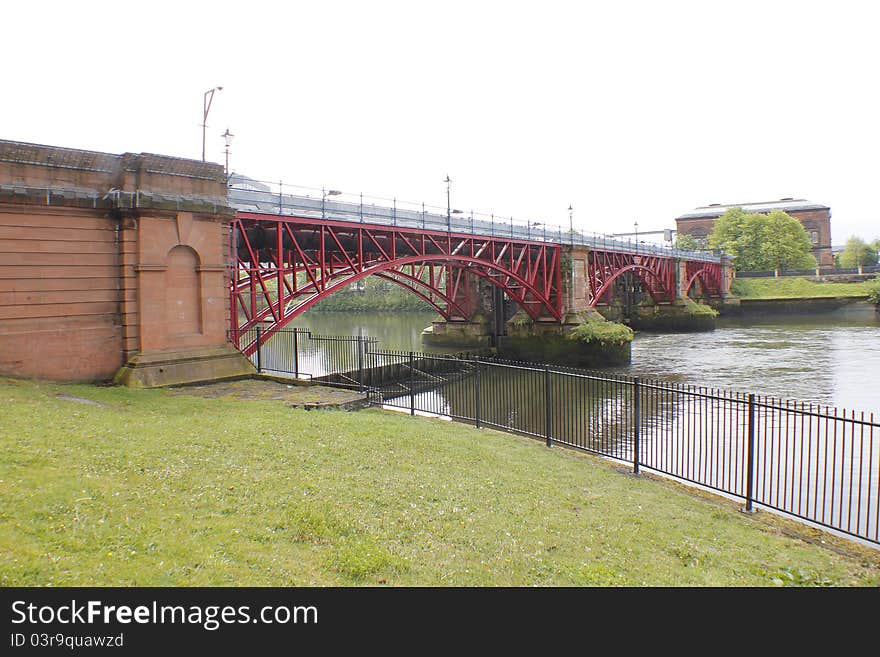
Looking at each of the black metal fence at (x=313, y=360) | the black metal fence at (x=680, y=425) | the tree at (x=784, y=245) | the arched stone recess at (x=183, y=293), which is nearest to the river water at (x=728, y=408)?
the black metal fence at (x=680, y=425)

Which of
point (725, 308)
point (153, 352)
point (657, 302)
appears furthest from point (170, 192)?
point (725, 308)

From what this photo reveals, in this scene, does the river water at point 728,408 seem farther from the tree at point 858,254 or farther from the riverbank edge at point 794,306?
the tree at point 858,254

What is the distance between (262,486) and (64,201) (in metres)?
10.2

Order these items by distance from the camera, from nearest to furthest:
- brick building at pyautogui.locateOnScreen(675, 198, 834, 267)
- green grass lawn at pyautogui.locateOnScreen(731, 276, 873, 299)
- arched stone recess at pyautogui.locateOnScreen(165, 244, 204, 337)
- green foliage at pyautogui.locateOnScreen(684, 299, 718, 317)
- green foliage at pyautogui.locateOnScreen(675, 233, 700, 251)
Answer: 1. arched stone recess at pyautogui.locateOnScreen(165, 244, 204, 337)
2. green foliage at pyautogui.locateOnScreen(684, 299, 718, 317)
3. green grass lawn at pyautogui.locateOnScreen(731, 276, 873, 299)
4. green foliage at pyautogui.locateOnScreen(675, 233, 700, 251)
5. brick building at pyautogui.locateOnScreen(675, 198, 834, 267)

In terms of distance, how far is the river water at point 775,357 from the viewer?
24.7 metres

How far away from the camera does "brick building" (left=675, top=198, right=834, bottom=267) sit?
104 metres

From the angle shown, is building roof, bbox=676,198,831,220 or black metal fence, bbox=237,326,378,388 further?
building roof, bbox=676,198,831,220

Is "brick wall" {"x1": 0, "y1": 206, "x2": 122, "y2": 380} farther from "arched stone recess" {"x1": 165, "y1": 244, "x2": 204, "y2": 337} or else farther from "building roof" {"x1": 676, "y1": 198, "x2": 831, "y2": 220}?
"building roof" {"x1": 676, "y1": 198, "x2": 831, "y2": 220}

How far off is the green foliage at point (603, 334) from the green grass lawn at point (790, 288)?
45381 millimetres

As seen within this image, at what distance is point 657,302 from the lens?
59438 millimetres

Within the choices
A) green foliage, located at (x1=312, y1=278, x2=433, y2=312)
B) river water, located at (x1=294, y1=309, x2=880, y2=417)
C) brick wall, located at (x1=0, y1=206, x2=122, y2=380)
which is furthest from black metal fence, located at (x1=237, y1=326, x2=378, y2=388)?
green foliage, located at (x1=312, y1=278, x2=433, y2=312)

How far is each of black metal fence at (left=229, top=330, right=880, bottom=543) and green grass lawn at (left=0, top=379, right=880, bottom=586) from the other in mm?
1379

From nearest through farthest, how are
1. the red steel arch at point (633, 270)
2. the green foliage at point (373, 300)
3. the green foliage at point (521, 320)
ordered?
1. the green foliage at point (521, 320)
2. the red steel arch at point (633, 270)
3. the green foliage at point (373, 300)
